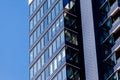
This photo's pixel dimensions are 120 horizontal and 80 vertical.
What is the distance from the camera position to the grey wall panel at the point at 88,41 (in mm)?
90250

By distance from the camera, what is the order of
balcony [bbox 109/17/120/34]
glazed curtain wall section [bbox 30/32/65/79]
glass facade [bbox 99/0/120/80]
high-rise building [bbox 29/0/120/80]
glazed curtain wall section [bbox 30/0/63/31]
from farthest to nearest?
glazed curtain wall section [bbox 30/0/63/31]
glazed curtain wall section [bbox 30/32/65/79]
balcony [bbox 109/17/120/34]
high-rise building [bbox 29/0/120/80]
glass facade [bbox 99/0/120/80]

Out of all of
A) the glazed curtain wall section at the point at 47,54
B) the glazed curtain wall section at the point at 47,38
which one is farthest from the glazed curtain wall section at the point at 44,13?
the glazed curtain wall section at the point at 47,54

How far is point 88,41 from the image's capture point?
3679 inches

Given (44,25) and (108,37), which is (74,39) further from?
(44,25)

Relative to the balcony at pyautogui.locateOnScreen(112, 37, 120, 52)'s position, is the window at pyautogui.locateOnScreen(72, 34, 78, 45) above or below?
below

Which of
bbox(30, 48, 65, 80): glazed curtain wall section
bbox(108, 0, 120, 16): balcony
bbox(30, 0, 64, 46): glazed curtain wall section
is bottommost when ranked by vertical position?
bbox(30, 48, 65, 80): glazed curtain wall section

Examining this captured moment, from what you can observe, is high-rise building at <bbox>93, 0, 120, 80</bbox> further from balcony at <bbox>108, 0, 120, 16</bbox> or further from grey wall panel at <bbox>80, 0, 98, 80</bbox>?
grey wall panel at <bbox>80, 0, 98, 80</bbox>

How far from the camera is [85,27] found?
313ft

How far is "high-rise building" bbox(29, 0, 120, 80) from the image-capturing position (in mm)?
90875

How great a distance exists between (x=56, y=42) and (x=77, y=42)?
10.6 feet

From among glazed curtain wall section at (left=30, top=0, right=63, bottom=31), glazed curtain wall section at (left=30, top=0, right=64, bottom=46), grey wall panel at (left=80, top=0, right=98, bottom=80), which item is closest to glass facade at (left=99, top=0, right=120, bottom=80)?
grey wall panel at (left=80, top=0, right=98, bottom=80)

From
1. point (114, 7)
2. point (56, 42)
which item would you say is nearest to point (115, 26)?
point (114, 7)

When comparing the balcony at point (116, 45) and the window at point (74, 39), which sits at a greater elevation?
the balcony at point (116, 45)

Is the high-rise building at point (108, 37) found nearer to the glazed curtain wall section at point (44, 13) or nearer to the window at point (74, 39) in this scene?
the window at point (74, 39)
